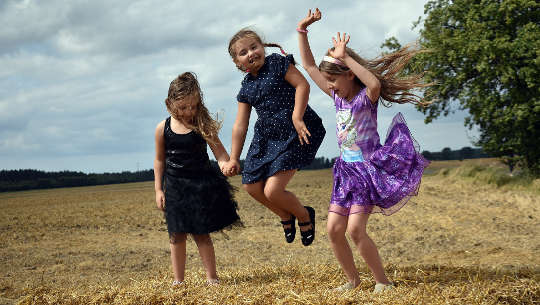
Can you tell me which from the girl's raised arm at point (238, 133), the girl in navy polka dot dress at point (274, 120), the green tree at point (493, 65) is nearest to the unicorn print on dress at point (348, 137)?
the girl in navy polka dot dress at point (274, 120)

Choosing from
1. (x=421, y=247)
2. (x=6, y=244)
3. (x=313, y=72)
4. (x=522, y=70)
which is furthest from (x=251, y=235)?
(x=522, y=70)

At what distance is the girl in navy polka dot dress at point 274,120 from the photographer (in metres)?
4.82

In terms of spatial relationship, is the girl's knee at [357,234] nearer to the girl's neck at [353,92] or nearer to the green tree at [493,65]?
the girl's neck at [353,92]

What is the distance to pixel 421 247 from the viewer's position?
895cm

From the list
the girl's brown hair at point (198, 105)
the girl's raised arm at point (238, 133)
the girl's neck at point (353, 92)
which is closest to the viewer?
the girl's neck at point (353, 92)

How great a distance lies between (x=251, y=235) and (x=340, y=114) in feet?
20.2

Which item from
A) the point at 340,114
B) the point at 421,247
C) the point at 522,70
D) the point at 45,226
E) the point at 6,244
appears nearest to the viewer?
the point at 340,114

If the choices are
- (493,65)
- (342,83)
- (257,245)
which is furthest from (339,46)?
(493,65)

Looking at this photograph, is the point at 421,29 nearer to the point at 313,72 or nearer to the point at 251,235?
the point at 251,235

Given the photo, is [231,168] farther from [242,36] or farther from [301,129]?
[242,36]

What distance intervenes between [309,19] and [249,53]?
63cm

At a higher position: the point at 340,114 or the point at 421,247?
the point at 340,114

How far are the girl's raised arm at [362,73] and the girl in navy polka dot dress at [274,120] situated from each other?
0.47 m

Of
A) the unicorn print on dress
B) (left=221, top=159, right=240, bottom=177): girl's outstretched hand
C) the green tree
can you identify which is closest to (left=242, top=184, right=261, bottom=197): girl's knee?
(left=221, top=159, right=240, bottom=177): girl's outstretched hand
